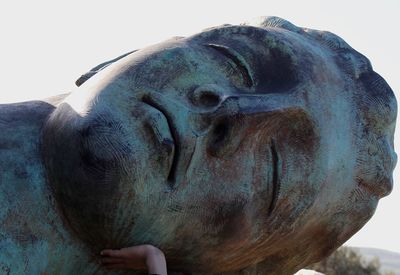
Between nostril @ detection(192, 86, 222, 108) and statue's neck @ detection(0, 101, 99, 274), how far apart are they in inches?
23.1

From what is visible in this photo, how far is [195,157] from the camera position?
3.26 m

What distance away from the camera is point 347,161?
3713 millimetres

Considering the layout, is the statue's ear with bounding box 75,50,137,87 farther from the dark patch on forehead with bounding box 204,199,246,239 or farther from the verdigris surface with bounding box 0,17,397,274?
the dark patch on forehead with bounding box 204,199,246,239

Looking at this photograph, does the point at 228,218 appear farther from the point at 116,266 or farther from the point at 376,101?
→ the point at 376,101

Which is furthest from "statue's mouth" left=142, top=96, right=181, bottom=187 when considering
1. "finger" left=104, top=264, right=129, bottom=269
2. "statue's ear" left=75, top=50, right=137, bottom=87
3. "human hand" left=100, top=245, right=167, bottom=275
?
"statue's ear" left=75, top=50, right=137, bottom=87

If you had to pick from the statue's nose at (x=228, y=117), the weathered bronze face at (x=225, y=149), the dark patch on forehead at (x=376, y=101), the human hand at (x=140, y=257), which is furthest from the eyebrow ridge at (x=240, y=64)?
the human hand at (x=140, y=257)

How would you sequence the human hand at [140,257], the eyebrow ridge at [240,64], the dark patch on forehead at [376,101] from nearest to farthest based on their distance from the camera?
the human hand at [140,257] → the eyebrow ridge at [240,64] → the dark patch on forehead at [376,101]

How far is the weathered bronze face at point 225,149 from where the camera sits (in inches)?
123

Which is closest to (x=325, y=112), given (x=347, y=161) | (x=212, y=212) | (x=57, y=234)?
(x=347, y=161)

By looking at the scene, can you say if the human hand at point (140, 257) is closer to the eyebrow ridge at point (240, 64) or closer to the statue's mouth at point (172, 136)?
the statue's mouth at point (172, 136)

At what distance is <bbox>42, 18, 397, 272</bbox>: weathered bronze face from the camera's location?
3.12 m

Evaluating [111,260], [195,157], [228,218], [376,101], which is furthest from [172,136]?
[376,101]

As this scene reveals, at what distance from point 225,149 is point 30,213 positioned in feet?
2.37

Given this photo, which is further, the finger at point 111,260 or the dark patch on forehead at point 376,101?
the dark patch on forehead at point 376,101
